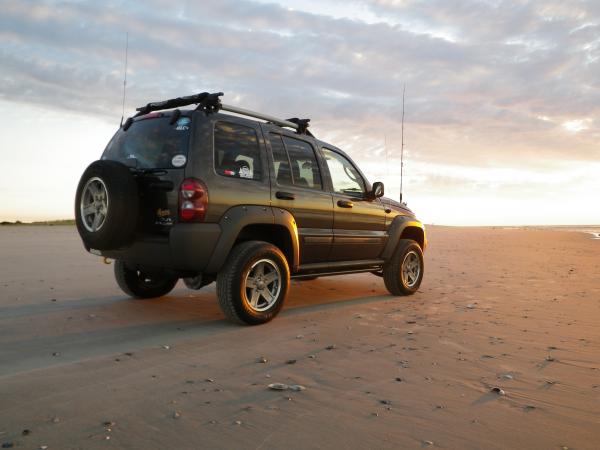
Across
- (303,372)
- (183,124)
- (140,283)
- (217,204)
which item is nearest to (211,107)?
(183,124)

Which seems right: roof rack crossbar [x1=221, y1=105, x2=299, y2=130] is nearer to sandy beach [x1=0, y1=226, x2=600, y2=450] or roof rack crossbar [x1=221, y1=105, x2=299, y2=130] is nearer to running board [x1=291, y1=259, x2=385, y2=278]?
running board [x1=291, y1=259, x2=385, y2=278]

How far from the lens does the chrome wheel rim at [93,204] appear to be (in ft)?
15.5

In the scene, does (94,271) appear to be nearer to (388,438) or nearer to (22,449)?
(22,449)

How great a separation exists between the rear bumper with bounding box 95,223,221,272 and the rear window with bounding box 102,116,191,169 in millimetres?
612

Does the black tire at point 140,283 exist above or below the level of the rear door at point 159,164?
below

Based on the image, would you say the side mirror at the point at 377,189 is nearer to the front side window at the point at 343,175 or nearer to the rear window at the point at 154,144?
the front side window at the point at 343,175

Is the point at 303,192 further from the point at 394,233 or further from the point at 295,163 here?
the point at 394,233

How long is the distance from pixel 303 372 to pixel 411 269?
13.9ft

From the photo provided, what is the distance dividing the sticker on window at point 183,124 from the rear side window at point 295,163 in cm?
101

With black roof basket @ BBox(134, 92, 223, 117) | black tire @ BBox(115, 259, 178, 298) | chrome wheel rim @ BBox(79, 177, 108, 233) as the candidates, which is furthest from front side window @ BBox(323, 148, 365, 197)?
chrome wheel rim @ BBox(79, 177, 108, 233)

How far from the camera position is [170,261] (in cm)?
464

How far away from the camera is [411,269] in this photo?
7414 millimetres

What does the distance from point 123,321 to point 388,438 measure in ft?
11.2

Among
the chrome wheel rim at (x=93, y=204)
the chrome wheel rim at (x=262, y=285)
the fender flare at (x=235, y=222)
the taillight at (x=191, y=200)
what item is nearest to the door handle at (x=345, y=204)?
the fender flare at (x=235, y=222)
